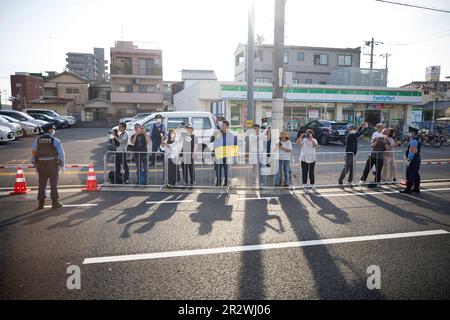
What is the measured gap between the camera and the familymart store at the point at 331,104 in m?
26.8

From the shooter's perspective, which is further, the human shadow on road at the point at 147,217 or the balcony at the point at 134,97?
the balcony at the point at 134,97

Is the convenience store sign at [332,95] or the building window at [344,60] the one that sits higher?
the building window at [344,60]

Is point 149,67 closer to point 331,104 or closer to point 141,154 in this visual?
point 331,104

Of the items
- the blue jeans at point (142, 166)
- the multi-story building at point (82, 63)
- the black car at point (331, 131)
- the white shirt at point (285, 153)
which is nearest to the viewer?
the white shirt at point (285, 153)

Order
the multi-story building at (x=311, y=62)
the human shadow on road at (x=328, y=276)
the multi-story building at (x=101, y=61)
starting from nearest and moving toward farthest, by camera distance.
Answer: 1. the human shadow on road at (x=328, y=276)
2. the multi-story building at (x=311, y=62)
3. the multi-story building at (x=101, y=61)

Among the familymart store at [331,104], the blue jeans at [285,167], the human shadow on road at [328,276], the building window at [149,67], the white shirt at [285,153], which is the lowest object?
the human shadow on road at [328,276]

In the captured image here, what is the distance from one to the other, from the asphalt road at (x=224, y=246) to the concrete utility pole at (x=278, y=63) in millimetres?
2981

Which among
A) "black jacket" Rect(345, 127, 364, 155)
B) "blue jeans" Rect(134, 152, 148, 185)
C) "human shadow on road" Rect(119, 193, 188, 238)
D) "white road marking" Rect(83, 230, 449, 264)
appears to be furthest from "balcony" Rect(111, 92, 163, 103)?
"white road marking" Rect(83, 230, 449, 264)

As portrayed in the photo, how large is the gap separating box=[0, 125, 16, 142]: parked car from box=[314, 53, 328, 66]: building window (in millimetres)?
37702

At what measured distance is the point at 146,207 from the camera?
23.6ft

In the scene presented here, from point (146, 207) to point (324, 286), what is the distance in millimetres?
4639

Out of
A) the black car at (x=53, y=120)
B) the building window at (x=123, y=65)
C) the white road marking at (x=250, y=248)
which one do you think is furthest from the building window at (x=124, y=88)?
the white road marking at (x=250, y=248)

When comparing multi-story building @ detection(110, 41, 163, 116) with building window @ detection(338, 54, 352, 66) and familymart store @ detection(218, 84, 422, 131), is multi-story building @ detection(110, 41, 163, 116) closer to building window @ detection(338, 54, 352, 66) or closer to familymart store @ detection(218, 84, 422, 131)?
familymart store @ detection(218, 84, 422, 131)

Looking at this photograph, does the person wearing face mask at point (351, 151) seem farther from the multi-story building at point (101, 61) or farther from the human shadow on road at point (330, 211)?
the multi-story building at point (101, 61)
